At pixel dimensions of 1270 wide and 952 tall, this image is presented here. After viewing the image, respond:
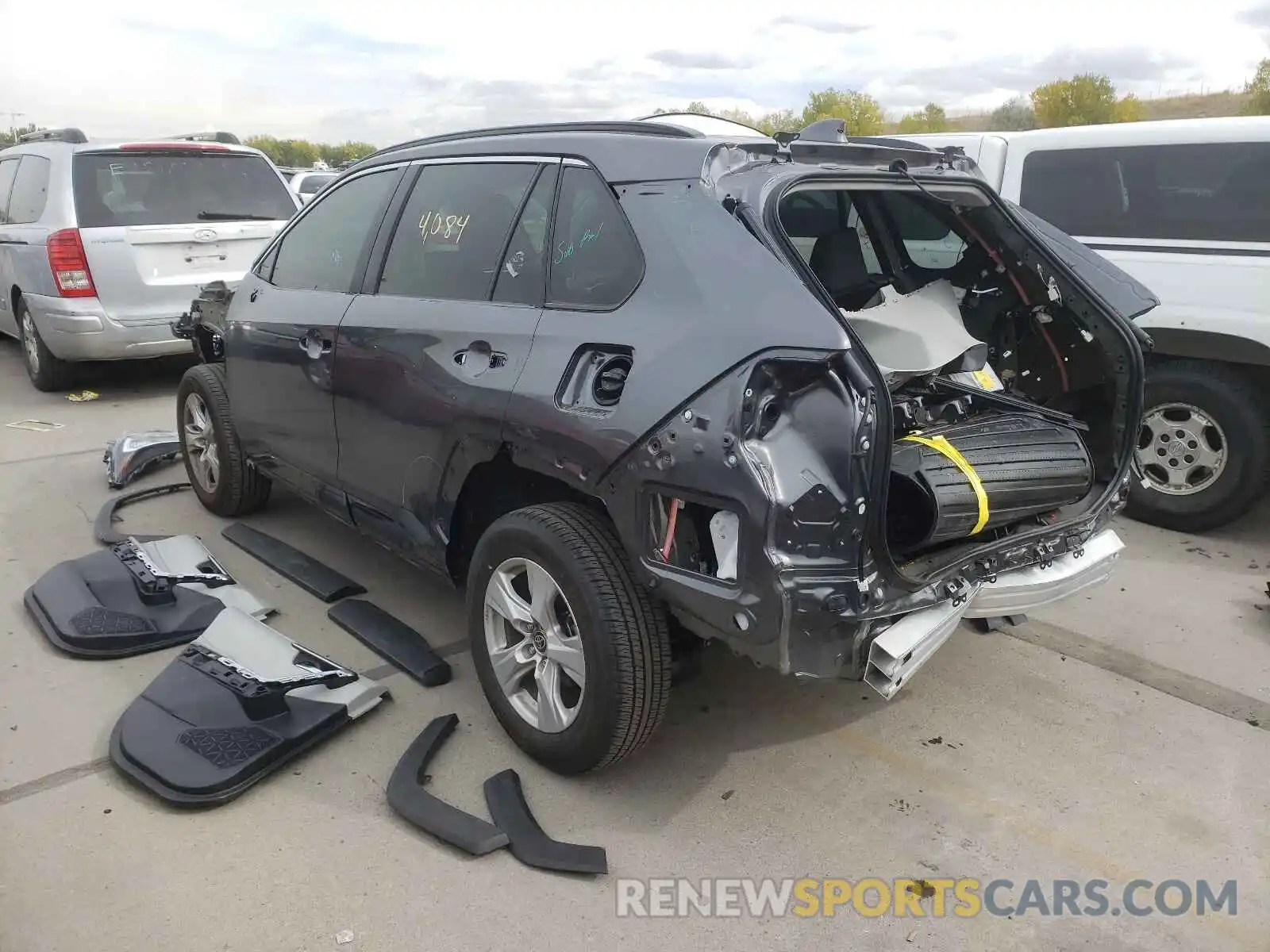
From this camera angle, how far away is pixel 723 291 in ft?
7.89

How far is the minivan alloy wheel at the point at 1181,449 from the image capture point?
15.9 feet

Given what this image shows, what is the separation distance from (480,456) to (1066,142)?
4089 mm

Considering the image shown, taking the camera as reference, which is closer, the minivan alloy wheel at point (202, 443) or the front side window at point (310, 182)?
the minivan alloy wheel at point (202, 443)

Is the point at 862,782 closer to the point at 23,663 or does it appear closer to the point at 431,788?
the point at 431,788

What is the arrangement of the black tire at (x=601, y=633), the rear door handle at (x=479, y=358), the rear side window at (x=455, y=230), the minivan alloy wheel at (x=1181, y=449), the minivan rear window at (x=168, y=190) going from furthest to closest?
the minivan rear window at (x=168, y=190) → the minivan alloy wheel at (x=1181, y=449) → the rear side window at (x=455, y=230) → the rear door handle at (x=479, y=358) → the black tire at (x=601, y=633)

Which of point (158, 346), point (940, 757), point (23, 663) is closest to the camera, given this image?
point (940, 757)

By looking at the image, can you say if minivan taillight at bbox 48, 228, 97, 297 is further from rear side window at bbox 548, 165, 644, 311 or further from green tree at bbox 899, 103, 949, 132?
green tree at bbox 899, 103, 949, 132

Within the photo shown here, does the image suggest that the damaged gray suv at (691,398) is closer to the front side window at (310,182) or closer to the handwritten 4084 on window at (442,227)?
the handwritten 4084 on window at (442,227)

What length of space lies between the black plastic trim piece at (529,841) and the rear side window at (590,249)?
4.72 feet

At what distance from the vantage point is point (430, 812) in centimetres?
267

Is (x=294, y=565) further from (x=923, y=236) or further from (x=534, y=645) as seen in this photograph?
(x=923, y=236)

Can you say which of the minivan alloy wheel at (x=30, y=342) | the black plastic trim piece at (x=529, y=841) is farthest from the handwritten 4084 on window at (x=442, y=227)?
the minivan alloy wheel at (x=30, y=342)

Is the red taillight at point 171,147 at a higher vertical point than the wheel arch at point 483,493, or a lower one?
higher

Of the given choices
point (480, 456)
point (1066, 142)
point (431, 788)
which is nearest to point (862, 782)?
point (431, 788)
